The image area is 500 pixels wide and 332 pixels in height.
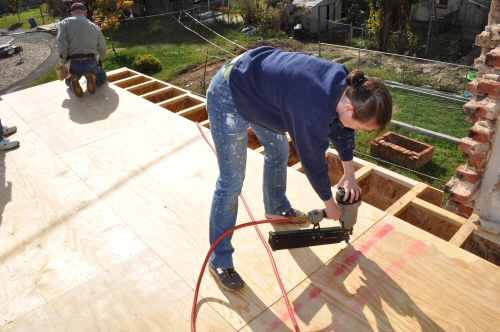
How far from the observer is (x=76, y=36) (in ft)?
18.9

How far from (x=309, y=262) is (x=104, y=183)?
2.22 m

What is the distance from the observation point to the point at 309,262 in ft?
9.59

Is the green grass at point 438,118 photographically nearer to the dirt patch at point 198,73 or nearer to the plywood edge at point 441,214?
the plywood edge at point 441,214

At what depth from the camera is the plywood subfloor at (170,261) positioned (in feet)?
8.41

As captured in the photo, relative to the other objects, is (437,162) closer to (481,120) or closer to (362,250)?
(481,120)

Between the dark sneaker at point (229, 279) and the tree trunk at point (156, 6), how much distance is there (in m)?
23.5

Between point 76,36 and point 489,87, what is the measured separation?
210 inches

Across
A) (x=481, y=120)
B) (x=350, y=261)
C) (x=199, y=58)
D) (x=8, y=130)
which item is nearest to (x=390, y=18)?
(x=199, y=58)

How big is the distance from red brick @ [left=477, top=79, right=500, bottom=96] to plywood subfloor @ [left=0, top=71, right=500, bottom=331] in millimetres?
1372

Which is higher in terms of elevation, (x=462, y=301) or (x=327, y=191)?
(x=327, y=191)

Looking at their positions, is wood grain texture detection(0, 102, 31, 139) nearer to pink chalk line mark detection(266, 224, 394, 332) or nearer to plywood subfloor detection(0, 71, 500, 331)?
plywood subfloor detection(0, 71, 500, 331)

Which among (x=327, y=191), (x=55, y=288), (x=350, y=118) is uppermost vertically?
(x=350, y=118)

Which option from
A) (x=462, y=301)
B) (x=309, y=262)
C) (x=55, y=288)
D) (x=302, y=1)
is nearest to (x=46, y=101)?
(x=55, y=288)

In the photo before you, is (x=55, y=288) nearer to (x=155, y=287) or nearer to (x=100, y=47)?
(x=155, y=287)
